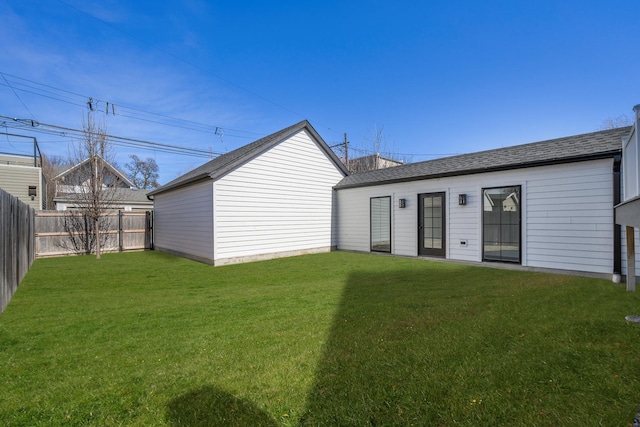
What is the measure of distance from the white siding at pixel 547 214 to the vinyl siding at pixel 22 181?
1645cm

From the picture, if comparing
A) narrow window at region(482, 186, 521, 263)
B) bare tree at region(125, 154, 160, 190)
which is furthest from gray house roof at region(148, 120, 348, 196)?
bare tree at region(125, 154, 160, 190)

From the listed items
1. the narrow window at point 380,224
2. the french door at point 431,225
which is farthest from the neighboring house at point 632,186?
the narrow window at point 380,224

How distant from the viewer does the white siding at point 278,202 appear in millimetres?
8383

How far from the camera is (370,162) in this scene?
2198 centimetres

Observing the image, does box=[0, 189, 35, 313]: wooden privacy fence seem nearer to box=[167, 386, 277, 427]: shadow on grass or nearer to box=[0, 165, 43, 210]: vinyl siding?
box=[167, 386, 277, 427]: shadow on grass

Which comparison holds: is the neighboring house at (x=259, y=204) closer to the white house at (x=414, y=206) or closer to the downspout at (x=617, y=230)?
the white house at (x=414, y=206)

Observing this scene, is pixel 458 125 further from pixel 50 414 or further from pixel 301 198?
pixel 50 414

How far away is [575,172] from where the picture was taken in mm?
5996

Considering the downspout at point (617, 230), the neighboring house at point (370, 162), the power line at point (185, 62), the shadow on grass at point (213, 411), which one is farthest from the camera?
the neighboring house at point (370, 162)

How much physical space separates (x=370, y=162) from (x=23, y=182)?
764 inches

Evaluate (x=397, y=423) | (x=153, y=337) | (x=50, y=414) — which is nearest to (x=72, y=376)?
(x=50, y=414)

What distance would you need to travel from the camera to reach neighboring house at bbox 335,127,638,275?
5738 millimetres

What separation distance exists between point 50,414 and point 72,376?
52 cm

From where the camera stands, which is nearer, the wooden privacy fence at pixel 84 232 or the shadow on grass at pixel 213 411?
the shadow on grass at pixel 213 411
